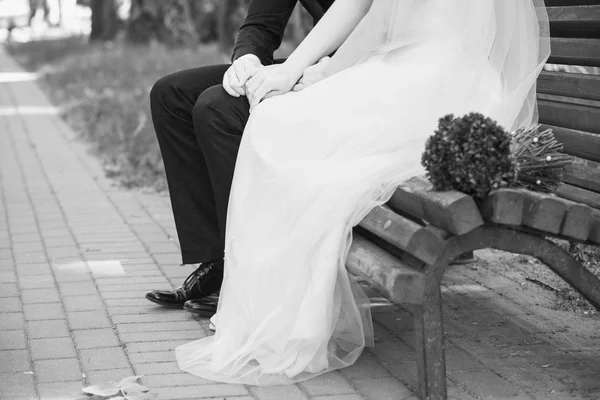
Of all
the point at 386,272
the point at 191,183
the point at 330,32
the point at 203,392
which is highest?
the point at 330,32

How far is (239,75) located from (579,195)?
138 centimetres

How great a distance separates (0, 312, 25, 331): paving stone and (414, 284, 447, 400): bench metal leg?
5.75 feet

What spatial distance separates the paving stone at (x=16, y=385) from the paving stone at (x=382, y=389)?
1066 mm

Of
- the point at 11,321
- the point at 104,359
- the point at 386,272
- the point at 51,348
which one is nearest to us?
the point at 386,272

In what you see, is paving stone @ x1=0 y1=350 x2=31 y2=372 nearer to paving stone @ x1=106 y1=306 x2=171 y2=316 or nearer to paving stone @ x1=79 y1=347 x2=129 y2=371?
paving stone @ x1=79 y1=347 x2=129 y2=371

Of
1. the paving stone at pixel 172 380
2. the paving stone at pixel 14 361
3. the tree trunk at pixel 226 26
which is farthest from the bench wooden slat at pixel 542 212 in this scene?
the tree trunk at pixel 226 26

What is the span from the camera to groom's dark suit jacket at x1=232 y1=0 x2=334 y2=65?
4.41 meters

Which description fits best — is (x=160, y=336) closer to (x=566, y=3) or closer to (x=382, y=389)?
(x=382, y=389)

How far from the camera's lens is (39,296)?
4.36 metres

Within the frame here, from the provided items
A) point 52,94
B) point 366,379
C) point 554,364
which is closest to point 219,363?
point 366,379

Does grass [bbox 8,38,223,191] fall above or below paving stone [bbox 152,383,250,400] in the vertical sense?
below

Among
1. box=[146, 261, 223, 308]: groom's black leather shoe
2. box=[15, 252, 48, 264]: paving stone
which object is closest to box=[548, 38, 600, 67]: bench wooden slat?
box=[146, 261, 223, 308]: groom's black leather shoe

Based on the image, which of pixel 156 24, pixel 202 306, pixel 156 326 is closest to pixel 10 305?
pixel 156 326

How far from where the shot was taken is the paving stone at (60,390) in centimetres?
311
